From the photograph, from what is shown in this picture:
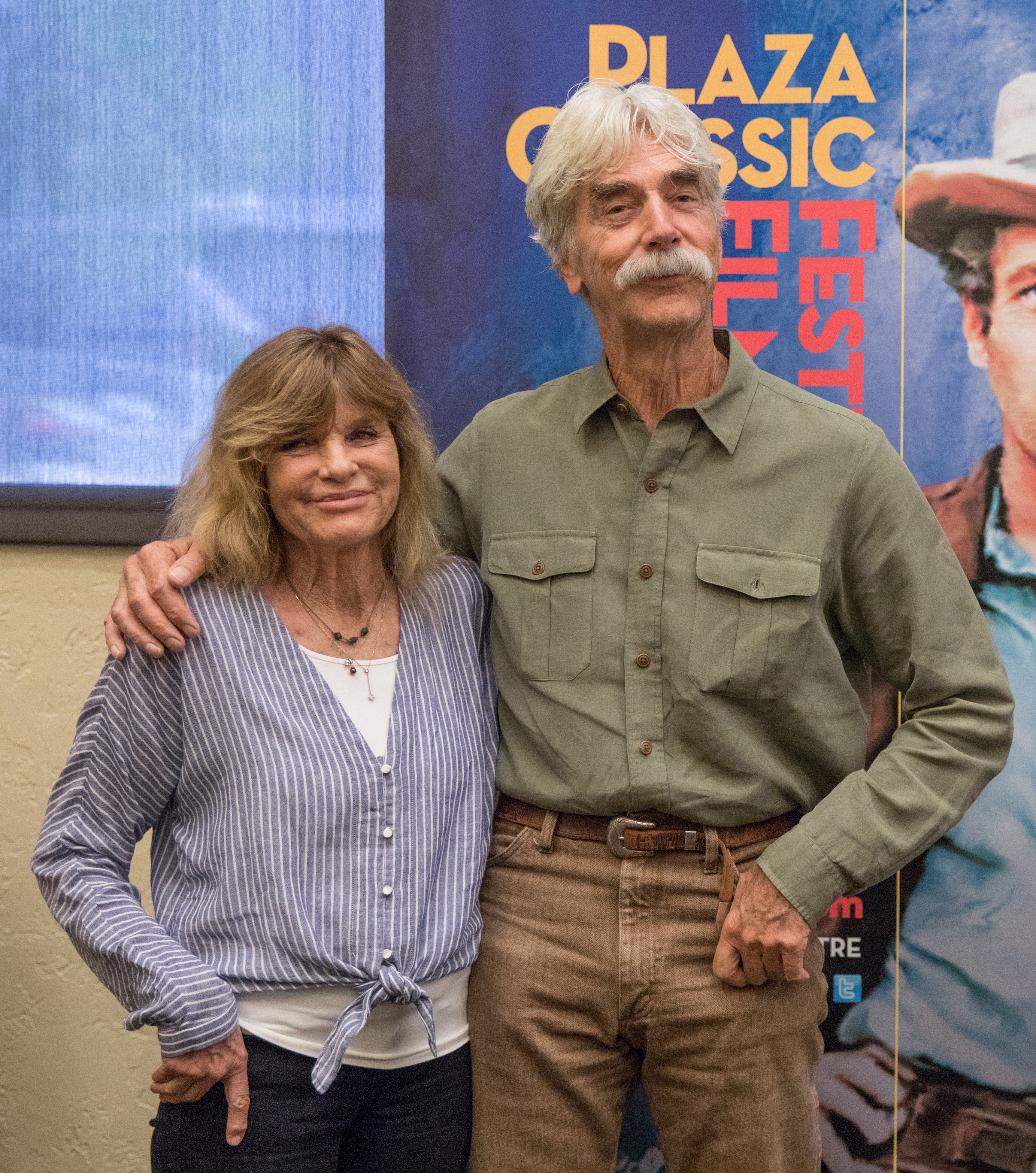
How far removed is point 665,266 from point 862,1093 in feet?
5.18

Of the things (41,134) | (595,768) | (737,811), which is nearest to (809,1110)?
(737,811)

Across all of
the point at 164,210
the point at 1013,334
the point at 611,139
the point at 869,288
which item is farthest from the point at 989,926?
the point at 164,210

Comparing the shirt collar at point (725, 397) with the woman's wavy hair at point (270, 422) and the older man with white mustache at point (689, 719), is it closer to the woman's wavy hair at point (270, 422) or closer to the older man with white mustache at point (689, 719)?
the older man with white mustache at point (689, 719)

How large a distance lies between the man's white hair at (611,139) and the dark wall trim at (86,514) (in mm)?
1023

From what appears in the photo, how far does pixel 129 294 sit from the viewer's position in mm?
2176

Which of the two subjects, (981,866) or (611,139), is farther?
(981,866)

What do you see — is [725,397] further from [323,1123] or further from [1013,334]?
[323,1123]

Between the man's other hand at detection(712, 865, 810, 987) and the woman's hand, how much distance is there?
612 millimetres

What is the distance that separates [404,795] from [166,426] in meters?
1.13

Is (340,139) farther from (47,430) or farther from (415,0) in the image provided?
(47,430)

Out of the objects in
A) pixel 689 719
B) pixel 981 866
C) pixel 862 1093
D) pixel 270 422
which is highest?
pixel 270 422

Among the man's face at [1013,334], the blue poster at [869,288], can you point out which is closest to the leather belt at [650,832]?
the blue poster at [869,288]

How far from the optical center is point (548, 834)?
151cm

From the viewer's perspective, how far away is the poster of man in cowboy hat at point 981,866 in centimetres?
197
